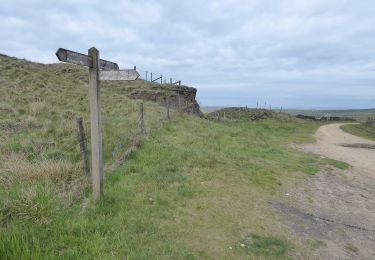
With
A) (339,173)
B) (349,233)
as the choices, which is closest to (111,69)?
(349,233)

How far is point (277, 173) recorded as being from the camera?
1045cm

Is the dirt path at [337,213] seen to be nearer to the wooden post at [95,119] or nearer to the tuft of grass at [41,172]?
the wooden post at [95,119]

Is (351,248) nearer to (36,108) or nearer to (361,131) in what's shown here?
(36,108)

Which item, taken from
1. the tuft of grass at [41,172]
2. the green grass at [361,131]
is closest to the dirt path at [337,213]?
the tuft of grass at [41,172]

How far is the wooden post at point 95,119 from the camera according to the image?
6.09 metres

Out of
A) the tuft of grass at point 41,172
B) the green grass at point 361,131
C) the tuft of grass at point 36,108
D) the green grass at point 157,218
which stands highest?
the tuft of grass at point 36,108

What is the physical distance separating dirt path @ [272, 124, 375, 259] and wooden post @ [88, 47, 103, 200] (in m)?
3.73

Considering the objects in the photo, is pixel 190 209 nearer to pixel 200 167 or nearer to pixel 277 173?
pixel 200 167

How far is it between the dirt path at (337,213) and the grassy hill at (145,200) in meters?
0.38

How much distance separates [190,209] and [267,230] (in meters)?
1.50

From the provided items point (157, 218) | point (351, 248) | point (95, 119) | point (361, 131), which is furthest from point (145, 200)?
point (361, 131)

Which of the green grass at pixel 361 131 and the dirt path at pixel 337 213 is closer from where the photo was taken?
the dirt path at pixel 337 213

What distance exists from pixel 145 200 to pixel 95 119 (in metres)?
1.89

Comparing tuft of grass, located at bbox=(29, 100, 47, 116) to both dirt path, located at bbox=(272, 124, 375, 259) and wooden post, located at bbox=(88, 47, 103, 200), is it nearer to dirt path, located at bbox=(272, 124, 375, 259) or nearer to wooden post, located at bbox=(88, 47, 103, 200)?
wooden post, located at bbox=(88, 47, 103, 200)
